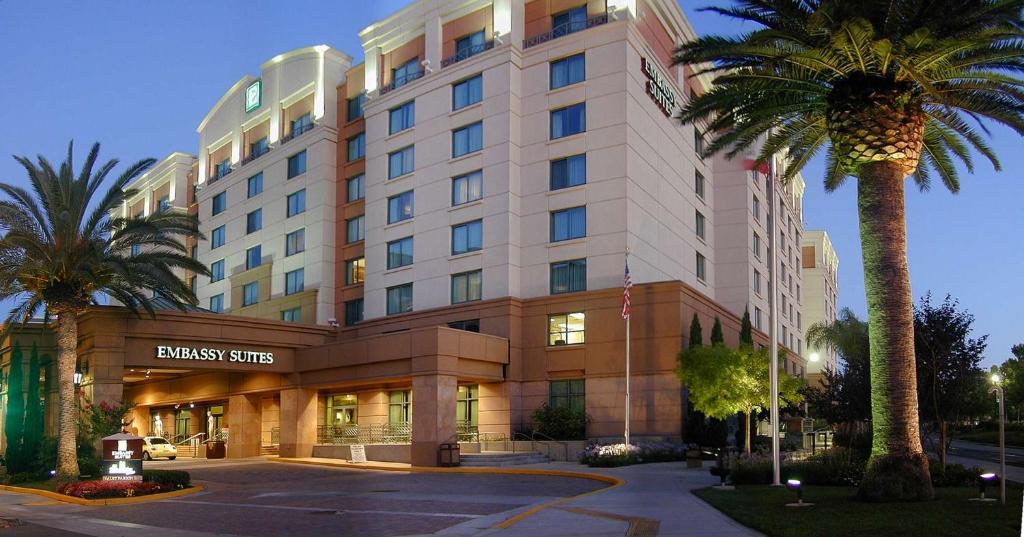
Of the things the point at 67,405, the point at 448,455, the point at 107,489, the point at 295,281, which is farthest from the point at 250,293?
the point at 107,489

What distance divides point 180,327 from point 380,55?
21.3 meters

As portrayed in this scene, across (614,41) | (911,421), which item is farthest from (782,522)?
(614,41)

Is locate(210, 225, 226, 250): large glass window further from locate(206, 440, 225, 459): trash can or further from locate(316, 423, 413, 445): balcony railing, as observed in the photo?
locate(316, 423, 413, 445): balcony railing

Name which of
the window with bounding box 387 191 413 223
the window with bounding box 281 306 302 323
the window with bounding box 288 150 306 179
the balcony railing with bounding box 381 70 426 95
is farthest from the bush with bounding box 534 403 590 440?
the window with bounding box 288 150 306 179

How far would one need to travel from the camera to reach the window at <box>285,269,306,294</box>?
59094 millimetres

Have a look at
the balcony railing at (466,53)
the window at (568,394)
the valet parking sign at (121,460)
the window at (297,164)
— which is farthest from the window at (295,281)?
the valet parking sign at (121,460)

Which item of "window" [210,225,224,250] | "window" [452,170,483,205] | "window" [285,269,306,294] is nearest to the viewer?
"window" [452,170,483,205]

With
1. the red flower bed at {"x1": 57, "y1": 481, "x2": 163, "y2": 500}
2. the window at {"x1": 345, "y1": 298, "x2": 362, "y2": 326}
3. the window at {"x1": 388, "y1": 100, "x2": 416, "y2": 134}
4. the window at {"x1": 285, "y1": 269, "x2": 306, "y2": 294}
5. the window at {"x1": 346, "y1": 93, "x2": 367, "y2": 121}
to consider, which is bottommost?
the red flower bed at {"x1": 57, "y1": 481, "x2": 163, "y2": 500}

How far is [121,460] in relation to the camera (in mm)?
27781

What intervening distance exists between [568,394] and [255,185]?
32164 mm

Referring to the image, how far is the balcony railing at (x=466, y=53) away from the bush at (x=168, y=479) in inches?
1094

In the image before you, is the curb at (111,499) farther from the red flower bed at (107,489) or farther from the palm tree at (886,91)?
the palm tree at (886,91)

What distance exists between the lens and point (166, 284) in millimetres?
38844

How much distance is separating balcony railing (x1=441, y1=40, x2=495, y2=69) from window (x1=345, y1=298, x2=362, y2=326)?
15392mm
